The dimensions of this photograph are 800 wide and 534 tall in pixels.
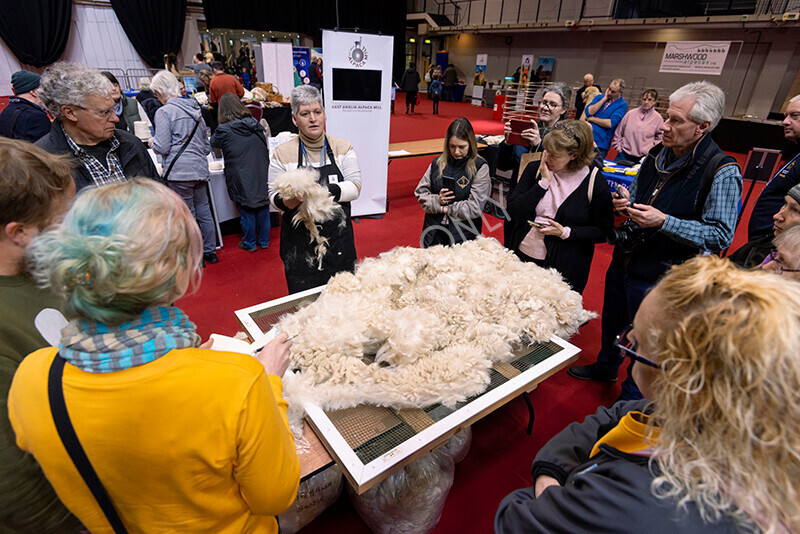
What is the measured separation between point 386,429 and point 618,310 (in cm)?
187

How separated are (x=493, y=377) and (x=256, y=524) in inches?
37.7

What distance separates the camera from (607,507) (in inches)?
26.4

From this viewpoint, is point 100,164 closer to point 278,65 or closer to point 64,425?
point 64,425

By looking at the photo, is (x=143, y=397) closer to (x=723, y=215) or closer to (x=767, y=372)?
(x=767, y=372)

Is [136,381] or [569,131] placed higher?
[569,131]

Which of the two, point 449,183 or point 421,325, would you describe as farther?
point 449,183

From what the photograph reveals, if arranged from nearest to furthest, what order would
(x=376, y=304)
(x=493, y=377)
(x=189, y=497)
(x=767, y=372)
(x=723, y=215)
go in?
(x=767, y=372) → (x=189, y=497) → (x=493, y=377) → (x=376, y=304) → (x=723, y=215)

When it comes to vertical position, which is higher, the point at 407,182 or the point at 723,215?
the point at 723,215

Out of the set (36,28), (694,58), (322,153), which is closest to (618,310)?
(322,153)

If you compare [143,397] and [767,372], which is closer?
[767,372]

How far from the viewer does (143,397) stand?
2.24 ft

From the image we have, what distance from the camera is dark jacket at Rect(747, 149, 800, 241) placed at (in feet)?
7.61

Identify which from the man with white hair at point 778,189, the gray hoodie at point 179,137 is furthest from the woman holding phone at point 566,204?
the gray hoodie at point 179,137

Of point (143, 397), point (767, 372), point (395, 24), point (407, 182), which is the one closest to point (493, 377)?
point (767, 372)
